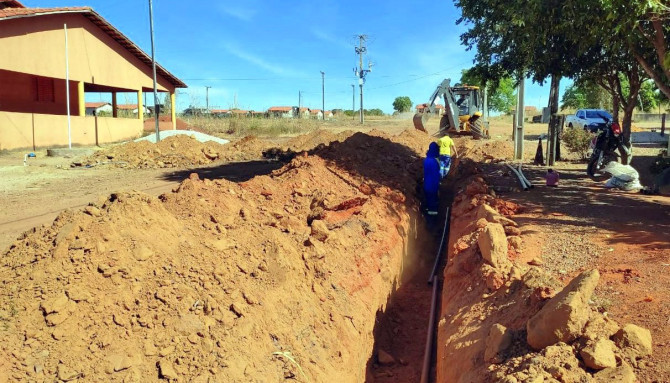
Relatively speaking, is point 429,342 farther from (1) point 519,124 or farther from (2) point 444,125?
(2) point 444,125

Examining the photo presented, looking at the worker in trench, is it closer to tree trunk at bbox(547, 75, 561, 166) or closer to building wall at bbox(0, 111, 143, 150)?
tree trunk at bbox(547, 75, 561, 166)

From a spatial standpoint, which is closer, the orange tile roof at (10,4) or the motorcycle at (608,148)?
the motorcycle at (608,148)

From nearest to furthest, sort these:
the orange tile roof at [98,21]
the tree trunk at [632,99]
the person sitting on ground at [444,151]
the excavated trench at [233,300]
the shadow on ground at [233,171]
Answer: the excavated trench at [233,300] < the person sitting on ground at [444,151] < the tree trunk at [632,99] < the shadow on ground at [233,171] < the orange tile roof at [98,21]

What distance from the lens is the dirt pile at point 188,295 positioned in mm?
3445

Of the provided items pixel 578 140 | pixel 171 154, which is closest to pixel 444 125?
pixel 578 140

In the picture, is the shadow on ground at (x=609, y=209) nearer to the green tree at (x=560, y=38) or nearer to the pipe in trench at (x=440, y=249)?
the pipe in trench at (x=440, y=249)

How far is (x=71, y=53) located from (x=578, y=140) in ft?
64.4

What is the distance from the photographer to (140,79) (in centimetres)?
2473

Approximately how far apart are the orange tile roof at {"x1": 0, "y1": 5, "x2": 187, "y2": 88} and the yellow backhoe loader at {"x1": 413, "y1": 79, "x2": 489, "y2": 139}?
14239mm

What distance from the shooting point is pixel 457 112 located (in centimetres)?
1688

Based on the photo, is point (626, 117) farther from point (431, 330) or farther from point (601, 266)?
point (431, 330)

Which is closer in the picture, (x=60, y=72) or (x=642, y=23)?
(x=642, y=23)

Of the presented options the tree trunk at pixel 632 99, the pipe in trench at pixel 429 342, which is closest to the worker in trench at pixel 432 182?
the pipe in trench at pixel 429 342

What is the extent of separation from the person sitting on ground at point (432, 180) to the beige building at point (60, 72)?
1542cm
